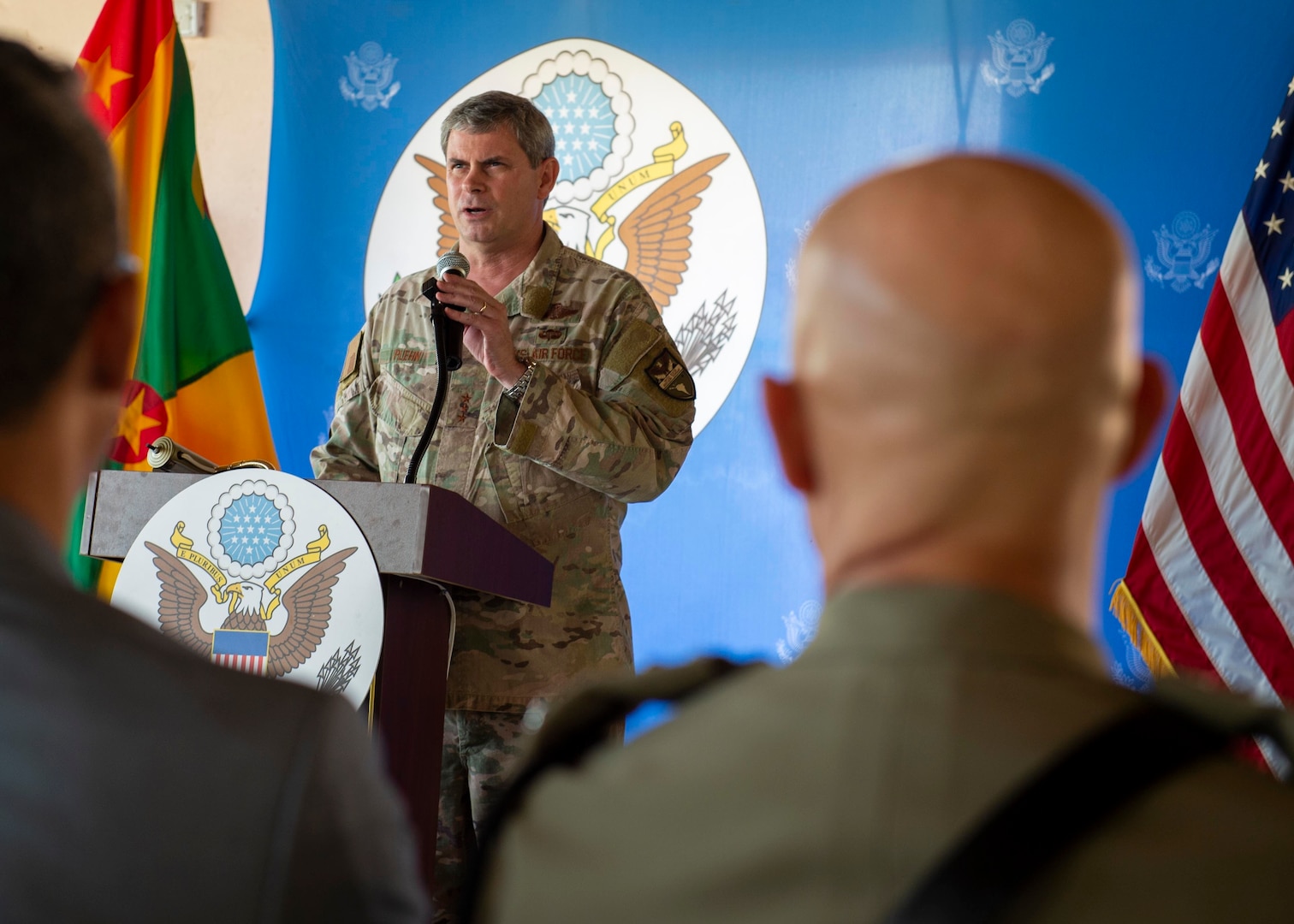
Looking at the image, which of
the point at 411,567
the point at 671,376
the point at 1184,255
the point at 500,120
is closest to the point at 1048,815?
the point at 411,567

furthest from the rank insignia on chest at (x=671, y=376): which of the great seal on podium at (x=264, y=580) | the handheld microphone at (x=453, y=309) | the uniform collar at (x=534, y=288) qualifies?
the great seal on podium at (x=264, y=580)

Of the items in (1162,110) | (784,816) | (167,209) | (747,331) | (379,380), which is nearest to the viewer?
(784,816)

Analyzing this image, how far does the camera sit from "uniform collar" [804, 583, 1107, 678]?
577 millimetres

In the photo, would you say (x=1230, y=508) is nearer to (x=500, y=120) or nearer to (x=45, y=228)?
(x=500, y=120)

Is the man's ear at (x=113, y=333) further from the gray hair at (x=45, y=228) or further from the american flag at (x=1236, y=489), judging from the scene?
the american flag at (x=1236, y=489)

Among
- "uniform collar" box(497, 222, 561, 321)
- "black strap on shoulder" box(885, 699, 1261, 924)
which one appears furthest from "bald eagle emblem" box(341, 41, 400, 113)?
"black strap on shoulder" box(885, 699, 1261, 924)

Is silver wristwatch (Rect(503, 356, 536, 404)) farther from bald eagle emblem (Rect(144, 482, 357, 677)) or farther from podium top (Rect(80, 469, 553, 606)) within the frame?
bald eagle emblem (Rect(144, 482, 357, 677))

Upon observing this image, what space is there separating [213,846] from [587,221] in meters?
3.19

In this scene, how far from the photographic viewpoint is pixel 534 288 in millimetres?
2424

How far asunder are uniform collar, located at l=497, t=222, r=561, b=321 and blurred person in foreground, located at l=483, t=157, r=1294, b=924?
5.84ft

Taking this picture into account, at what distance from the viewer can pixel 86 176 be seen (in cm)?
61

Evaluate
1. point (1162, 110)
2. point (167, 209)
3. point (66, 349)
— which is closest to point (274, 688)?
point (66, 349)

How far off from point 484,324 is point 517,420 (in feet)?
0.57

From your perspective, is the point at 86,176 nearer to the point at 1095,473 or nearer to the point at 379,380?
the point at 1095,473
